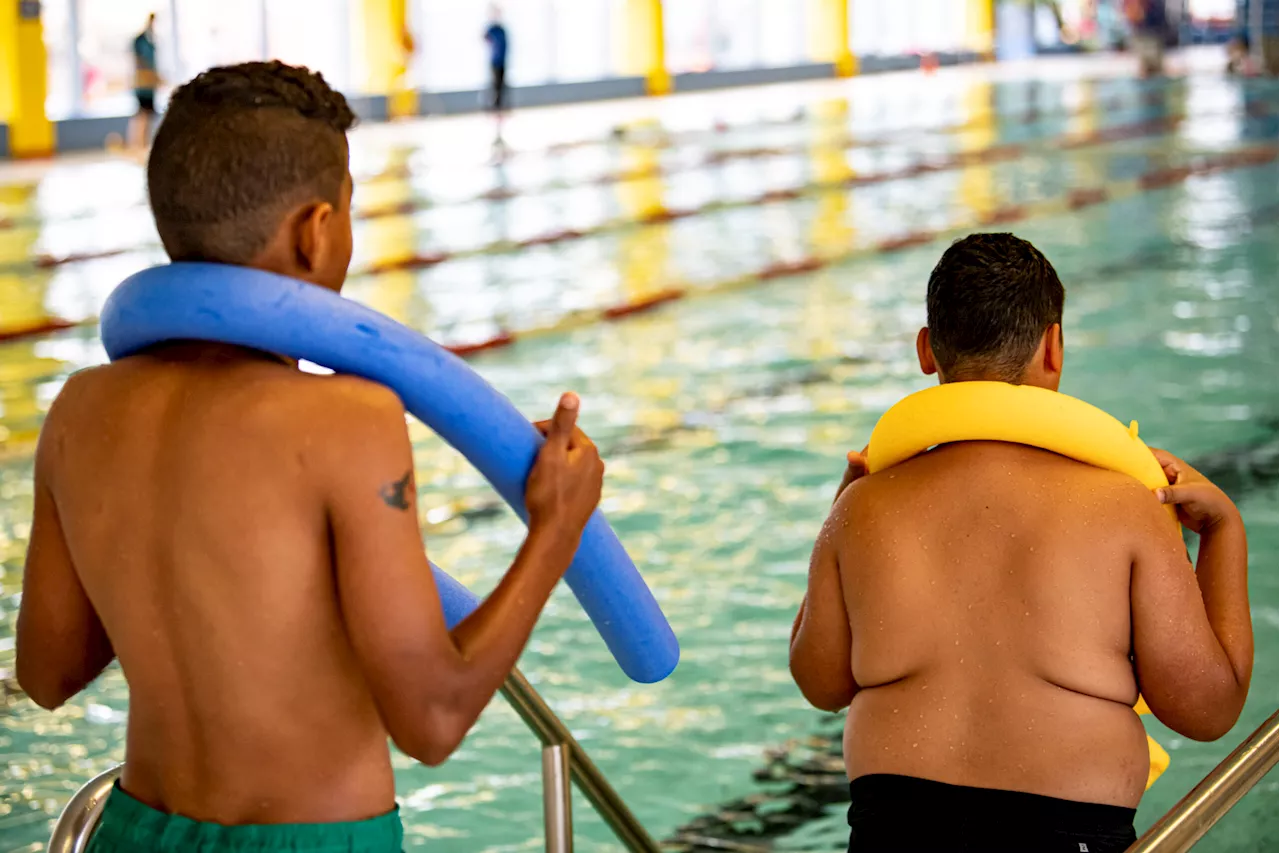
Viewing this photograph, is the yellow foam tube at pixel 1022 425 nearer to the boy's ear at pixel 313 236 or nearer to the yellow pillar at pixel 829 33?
the boy's ear at pixel 313 236

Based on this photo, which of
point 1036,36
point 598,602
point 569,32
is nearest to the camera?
point 598,602

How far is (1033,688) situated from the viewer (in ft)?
6.15

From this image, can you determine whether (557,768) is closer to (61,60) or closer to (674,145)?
(674,145)

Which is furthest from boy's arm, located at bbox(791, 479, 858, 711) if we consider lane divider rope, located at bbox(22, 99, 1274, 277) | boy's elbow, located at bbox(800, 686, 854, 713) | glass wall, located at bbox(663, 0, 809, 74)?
glass wall, located at bbox(663, 0, 809, 74)

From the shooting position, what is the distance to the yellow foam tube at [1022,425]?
1.90 meters

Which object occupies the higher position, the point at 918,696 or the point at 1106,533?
the point at 1106,533

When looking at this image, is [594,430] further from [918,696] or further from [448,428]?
[448,428]

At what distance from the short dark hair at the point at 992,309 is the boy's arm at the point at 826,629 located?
242mm

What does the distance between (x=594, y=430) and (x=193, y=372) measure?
514 centimetres

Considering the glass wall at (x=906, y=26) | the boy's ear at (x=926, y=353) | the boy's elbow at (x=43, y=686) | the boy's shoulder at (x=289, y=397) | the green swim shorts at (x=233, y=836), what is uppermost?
the glass wall at (x=906, y=26)

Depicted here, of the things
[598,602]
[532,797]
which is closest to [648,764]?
[532,797]

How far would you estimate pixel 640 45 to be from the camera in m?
29.3

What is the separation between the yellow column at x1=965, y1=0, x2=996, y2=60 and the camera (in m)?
39.1

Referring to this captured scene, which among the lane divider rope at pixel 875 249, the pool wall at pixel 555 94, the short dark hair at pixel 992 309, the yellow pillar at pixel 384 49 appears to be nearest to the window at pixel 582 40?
the pool wall at pixel 555 94
